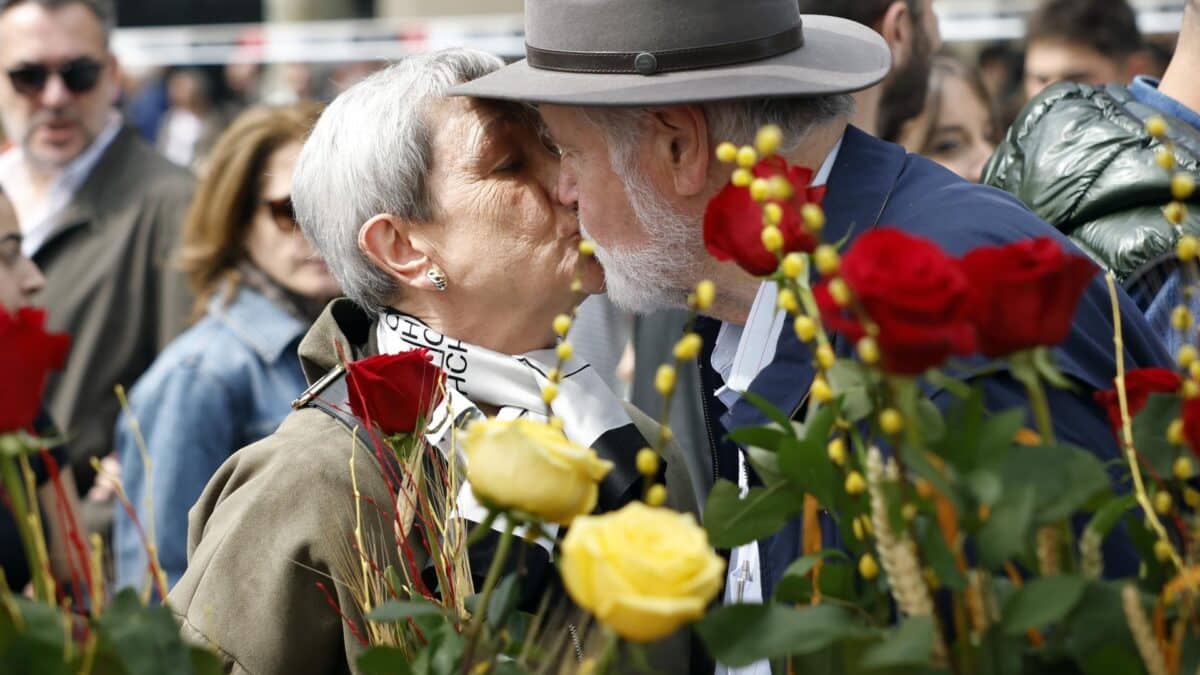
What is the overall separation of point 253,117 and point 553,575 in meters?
2.77

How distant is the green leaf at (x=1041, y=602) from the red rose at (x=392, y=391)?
2.70ft

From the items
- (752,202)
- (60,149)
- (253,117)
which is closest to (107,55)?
(60,149)

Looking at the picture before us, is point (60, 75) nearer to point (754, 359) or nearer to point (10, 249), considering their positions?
point (10, 249)

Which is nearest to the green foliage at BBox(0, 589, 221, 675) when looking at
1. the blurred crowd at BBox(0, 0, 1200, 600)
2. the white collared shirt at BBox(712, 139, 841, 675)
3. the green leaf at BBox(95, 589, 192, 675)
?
the green leaf at BBox(95, 589, 192, 675)

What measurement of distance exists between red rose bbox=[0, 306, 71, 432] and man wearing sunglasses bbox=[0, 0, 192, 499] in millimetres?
3578

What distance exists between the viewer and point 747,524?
1263 millimetres

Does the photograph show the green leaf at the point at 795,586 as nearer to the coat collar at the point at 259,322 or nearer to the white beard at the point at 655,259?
the white beard at the point at 655,259

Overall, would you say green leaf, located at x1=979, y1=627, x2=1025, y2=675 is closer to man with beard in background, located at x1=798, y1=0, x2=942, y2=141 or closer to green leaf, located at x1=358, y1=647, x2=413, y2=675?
green leaf, located at x1=358, y1=647, x2=413, y2=675

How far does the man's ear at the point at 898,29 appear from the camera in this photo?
3.38 metres

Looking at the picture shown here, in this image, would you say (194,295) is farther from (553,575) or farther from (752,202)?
(752,202)

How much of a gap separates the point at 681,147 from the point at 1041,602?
3.84ft

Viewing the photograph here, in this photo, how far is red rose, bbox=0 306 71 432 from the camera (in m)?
1.12

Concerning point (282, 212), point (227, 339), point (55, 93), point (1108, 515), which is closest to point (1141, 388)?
point (1108, 515)

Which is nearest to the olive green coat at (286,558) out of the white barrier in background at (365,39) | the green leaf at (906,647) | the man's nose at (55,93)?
the green leaf at (906,647)
